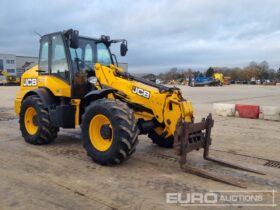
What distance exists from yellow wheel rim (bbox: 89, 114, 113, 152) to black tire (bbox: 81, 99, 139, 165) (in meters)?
0.11

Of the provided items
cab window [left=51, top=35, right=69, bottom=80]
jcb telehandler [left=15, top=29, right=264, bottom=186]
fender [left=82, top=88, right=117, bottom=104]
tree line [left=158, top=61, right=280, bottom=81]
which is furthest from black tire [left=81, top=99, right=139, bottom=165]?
tree line [left=158, top=61, right=280, bottom=81]

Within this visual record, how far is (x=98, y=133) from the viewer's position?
630cm

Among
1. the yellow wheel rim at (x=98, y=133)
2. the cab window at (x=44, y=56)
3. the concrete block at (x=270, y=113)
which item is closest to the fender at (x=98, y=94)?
the yellow wheel rim at (x=98, y=133)

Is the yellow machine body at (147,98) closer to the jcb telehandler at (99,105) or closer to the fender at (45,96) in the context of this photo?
the jcb telehandler at (99,105)

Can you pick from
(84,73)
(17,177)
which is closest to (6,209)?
(17,177)

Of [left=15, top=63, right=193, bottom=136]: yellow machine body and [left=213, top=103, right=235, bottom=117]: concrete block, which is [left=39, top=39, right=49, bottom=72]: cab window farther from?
[left=213, top=103, right=235, bottom=117]: concrete block

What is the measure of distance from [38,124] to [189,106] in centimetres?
353

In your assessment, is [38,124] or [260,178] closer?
[260,178]

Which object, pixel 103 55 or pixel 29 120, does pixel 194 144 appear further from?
pixel 29 120

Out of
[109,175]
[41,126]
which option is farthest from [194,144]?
[41,126]

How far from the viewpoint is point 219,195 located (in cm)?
469

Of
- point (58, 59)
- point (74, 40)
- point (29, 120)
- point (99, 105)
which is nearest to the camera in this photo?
point (99, 105)

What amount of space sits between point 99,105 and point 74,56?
199 cm

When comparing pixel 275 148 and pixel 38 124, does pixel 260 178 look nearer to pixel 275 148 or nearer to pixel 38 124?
pixel 275 148
